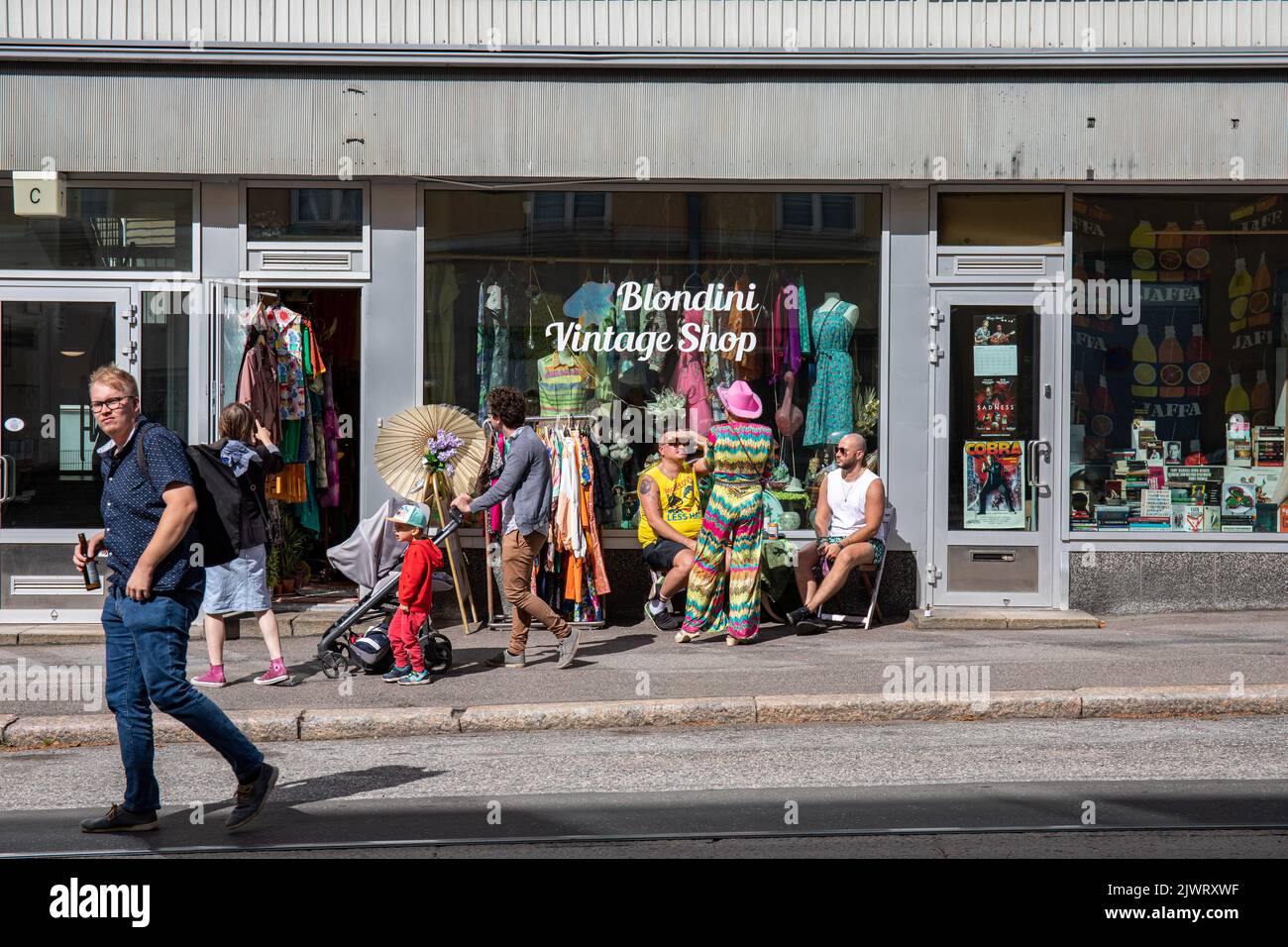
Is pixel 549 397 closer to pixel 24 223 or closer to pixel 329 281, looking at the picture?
pixel 329 281

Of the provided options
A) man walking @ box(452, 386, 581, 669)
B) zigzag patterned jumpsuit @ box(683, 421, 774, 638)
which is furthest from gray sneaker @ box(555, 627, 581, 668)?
zigzag patterned jumpsuit @ box(683, 421, 774, 638)

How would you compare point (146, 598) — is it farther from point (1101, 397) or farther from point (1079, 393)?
point (1101, 397)

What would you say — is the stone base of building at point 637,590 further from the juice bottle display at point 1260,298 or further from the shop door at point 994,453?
the juice bottle display at point 1260,298

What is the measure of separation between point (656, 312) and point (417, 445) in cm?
239

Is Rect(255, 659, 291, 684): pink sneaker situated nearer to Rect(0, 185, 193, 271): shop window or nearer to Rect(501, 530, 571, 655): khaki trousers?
Rect(501, 530, 571, 655): khaki trousers

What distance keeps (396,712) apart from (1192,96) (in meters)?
7.93

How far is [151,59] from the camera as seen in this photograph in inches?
452

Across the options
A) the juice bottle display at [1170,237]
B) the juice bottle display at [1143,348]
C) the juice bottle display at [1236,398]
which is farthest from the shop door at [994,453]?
the juice bottle display at [1236,398]

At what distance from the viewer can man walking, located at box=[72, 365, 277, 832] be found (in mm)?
6008

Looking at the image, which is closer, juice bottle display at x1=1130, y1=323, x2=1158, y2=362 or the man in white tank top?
the man in white tank top

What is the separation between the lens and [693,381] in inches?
486

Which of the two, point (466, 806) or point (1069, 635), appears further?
point (1069, 635)

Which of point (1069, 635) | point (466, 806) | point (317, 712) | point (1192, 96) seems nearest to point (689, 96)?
point (1192, 96)

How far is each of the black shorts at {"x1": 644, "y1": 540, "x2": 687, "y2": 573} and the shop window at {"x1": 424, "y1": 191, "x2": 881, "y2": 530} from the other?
1.71 ft
